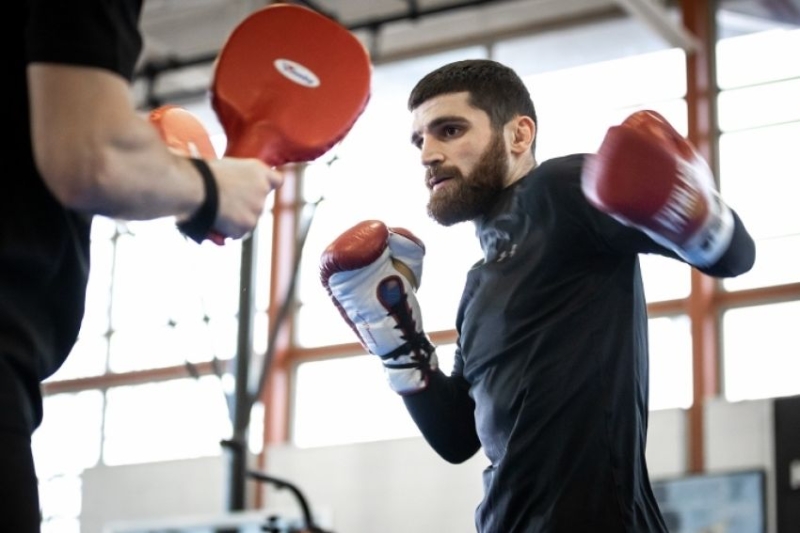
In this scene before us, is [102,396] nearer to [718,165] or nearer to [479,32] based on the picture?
[479,32]

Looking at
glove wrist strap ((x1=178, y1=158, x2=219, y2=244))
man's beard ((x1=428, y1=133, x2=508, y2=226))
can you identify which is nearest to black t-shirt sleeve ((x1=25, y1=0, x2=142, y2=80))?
glove wrist strap ((x1=178, y1=158, x2=219, y2=244))

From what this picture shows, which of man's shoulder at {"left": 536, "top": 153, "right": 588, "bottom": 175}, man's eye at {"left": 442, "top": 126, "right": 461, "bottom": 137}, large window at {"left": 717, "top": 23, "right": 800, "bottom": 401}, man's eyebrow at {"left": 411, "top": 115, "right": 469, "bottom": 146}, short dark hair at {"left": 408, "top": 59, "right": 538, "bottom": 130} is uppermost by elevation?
large window at {"left": 717, "top": 23, "right": 800, "bottom": 401}

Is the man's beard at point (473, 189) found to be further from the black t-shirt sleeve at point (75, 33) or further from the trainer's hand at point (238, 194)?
the black t-shirt sleeve at point (75, 33)

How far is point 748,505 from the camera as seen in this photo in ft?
24.4

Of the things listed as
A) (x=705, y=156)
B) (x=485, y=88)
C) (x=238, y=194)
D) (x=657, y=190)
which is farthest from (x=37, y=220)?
(x=705, y=156)

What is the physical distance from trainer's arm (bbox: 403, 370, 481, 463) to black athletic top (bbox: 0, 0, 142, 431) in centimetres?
128

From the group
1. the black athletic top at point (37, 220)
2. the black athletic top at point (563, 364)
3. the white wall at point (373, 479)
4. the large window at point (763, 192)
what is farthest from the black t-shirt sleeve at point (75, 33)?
the large window at point (763, 192)

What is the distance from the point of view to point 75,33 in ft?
4.65

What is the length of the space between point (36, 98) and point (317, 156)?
667 millimetres

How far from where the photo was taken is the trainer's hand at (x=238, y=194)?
1574 millimetres

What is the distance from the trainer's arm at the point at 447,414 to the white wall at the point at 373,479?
5.13m

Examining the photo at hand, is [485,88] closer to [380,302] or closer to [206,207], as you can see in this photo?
[380,302]

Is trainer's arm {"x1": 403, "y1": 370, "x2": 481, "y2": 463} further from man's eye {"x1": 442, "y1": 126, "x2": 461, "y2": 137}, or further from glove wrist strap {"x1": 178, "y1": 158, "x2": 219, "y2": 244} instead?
glove wrist strap {"x1": 178, "y1": 158, "x2": 219, "y2": 244}

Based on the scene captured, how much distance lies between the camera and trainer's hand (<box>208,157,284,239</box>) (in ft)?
5.16
